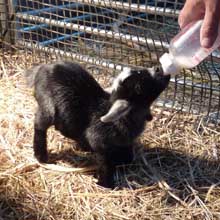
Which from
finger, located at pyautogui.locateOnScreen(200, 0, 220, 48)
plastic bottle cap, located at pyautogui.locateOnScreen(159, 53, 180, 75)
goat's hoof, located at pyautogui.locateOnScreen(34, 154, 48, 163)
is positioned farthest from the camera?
goat's hoof, located at pyautogui.locateOnScreen(34, 154, 48, 163)

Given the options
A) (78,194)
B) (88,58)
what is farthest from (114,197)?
(88,58)

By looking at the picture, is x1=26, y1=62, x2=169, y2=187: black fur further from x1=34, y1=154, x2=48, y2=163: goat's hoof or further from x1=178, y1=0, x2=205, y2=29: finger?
x1=178, y1=0, x2=205, y2=29: finger

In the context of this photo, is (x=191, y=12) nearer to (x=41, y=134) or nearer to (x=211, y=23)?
(x=211, y=23)

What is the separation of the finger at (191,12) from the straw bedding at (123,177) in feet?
3.83

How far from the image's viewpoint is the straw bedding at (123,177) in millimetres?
3244

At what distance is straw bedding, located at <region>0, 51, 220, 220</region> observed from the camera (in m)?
3.24

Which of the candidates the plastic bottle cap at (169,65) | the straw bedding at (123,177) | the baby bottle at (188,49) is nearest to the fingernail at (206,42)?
the baby bottle at (188,49)

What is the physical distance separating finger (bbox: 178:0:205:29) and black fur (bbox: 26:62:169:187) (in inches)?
29.8

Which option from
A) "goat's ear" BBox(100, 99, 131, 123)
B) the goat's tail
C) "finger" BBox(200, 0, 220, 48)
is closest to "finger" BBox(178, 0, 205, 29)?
"finger" BBox(200, 0, 220, 48)

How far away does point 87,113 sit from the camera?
3.47 meters

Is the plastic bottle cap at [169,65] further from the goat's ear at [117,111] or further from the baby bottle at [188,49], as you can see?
the goat's ear at [117,111]

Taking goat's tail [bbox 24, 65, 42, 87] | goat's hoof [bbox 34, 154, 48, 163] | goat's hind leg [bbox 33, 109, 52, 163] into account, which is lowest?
goat's hoof [bbox 34, 154, 48, 163]

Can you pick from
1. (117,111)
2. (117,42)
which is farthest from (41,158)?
(117,42)

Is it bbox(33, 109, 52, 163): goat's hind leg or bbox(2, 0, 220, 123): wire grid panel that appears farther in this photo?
bbox(2, 0, 220, 123): wire grid panel
